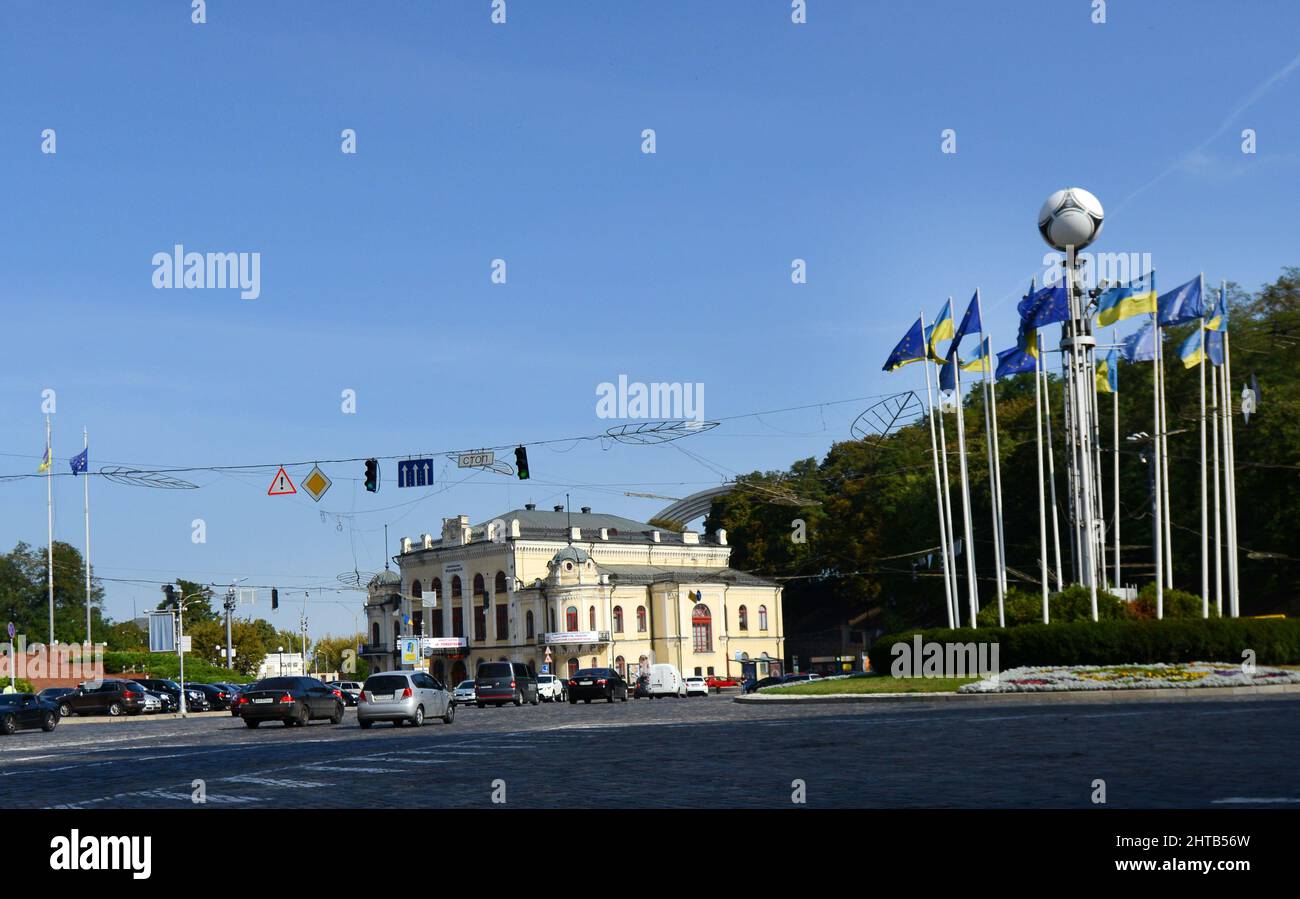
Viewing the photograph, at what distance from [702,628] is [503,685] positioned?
1609 inches

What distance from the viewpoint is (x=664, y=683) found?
71125mm

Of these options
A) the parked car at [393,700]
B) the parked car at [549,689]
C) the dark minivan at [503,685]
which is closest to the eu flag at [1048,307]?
the parked car at [393,700]

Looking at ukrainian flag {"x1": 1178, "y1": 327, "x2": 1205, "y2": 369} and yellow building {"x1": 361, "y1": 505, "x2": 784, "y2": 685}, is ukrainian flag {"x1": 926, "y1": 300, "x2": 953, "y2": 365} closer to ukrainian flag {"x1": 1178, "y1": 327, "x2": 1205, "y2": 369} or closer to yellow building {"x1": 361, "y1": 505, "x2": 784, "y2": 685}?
ukrainian flag {"x1": 1178, "y1": 327, "x2": 1205, "y2": 369}

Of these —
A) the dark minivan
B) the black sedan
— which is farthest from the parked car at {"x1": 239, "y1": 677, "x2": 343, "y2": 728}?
the dark minivan

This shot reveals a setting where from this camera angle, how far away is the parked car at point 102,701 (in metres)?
65.8

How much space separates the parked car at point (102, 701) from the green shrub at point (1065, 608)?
1596 inches

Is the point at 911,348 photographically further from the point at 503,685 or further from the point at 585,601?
the point at 585,601

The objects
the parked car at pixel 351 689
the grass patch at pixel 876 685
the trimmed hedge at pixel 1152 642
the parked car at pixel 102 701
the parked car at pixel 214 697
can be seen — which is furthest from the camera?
the parked car at pixel 214 697

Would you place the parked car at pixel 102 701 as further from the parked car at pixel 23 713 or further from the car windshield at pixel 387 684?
the car windshield at pixel 387 684

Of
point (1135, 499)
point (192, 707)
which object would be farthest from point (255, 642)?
point (1135, 499)
